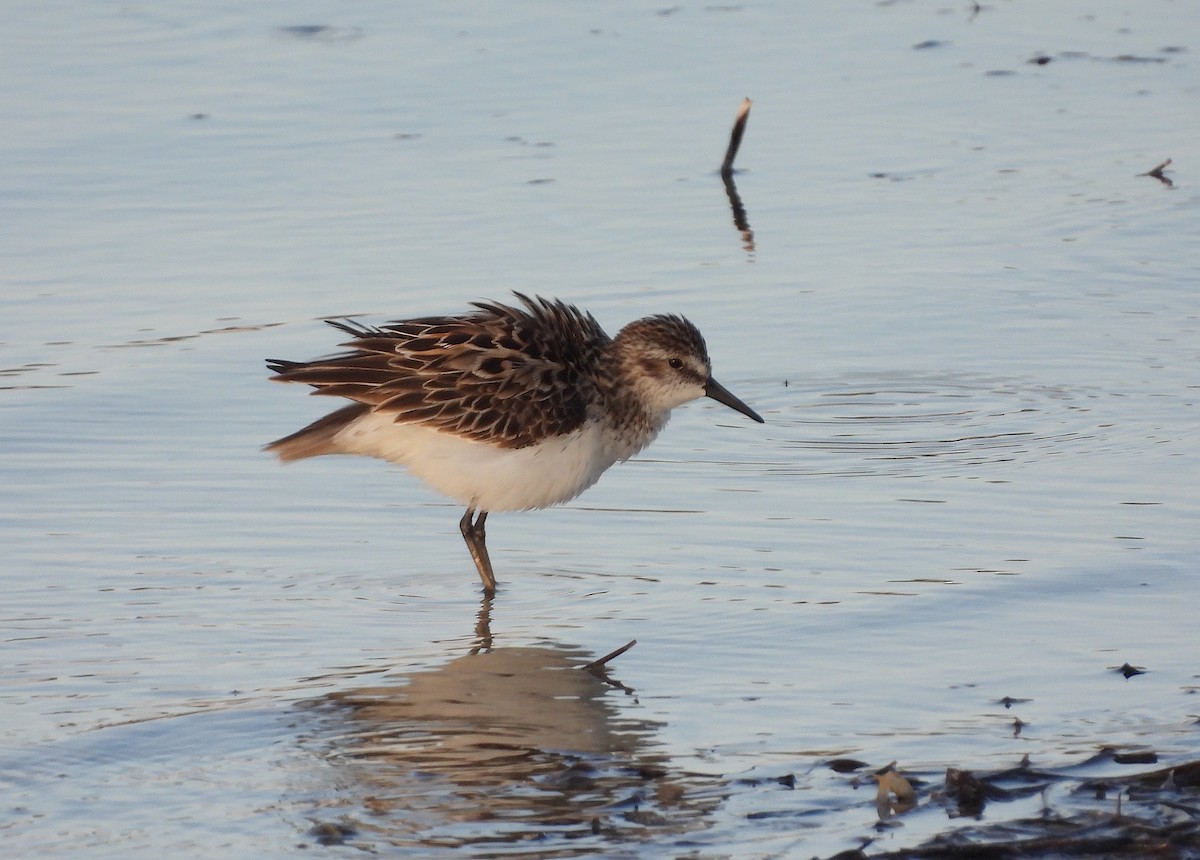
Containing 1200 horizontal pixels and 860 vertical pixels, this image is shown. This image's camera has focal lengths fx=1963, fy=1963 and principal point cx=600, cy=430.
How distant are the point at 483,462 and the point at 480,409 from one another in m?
0.21

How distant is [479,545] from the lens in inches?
299

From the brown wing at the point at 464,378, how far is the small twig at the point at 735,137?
16.0 feet

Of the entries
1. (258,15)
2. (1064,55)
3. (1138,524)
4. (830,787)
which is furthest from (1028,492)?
(258,15)

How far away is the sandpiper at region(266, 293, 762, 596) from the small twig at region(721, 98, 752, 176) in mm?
4747

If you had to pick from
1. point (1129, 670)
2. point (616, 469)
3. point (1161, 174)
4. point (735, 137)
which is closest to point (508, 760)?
point (1129, 670)

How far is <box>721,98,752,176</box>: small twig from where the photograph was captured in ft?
Result: 40.5

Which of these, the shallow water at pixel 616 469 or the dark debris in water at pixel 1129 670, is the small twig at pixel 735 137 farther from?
the dark debris in water at pixel 1129 670

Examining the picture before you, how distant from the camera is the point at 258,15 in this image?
A: 622 inches

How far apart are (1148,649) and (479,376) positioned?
2697 mm

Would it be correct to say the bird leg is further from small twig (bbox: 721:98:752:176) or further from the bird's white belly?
small twig (bbox: 721:98:752:176)

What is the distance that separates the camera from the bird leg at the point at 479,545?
7.45 metres

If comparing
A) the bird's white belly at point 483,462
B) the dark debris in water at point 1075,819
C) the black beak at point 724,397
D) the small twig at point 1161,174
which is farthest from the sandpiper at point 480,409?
the small twig at point 1161,174

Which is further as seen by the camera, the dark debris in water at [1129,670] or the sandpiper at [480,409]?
the sandpiper at [480,409]

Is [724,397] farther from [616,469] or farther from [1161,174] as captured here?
[1161,174]
